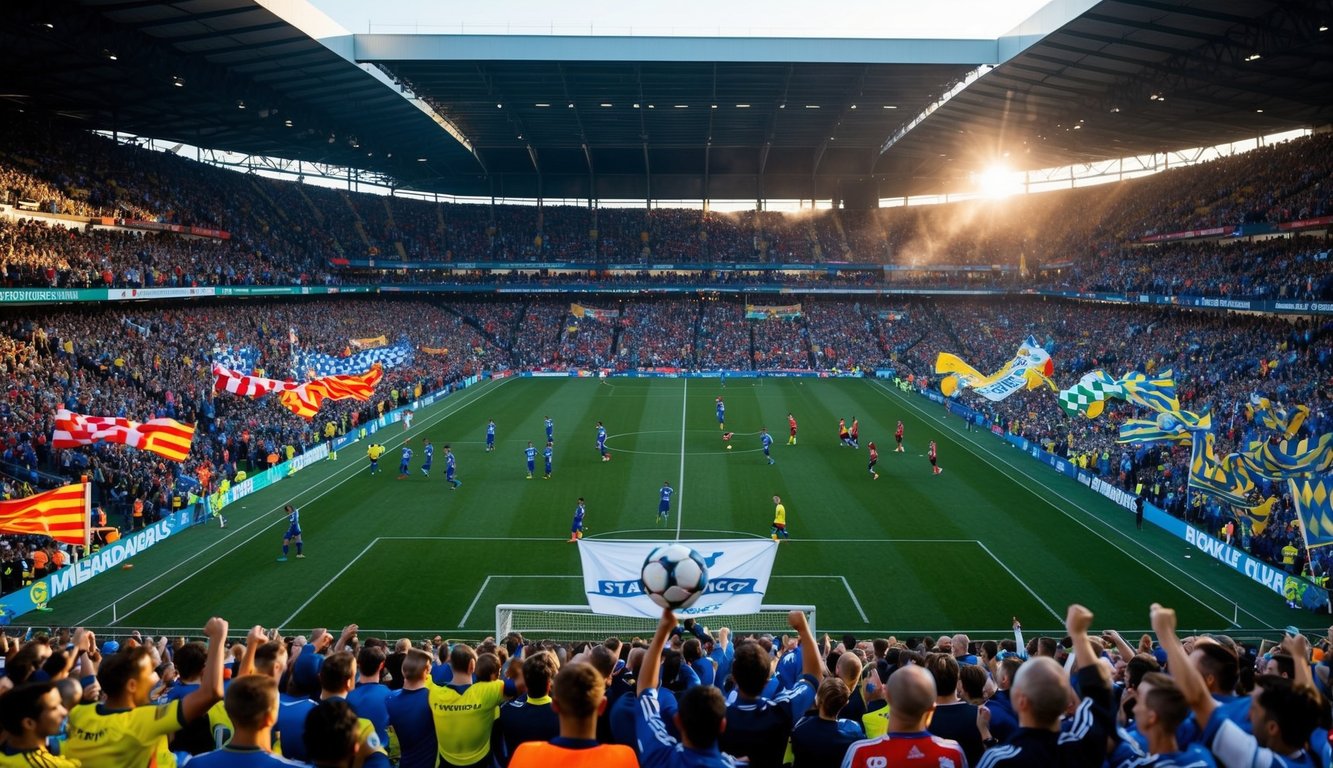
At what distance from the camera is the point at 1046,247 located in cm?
6894

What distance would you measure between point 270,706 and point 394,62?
141ft

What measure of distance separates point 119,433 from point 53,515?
435 cm

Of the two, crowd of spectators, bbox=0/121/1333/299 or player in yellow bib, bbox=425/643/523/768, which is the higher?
crowd of spectators, bbox=0/121/1333/299

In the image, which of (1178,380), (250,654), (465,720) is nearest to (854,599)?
(465,720)

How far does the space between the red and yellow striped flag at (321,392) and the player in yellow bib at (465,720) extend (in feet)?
81.0

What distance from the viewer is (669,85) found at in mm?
50031

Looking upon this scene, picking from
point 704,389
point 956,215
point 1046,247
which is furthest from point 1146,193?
point 704,389

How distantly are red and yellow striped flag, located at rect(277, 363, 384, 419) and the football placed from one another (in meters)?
25.4

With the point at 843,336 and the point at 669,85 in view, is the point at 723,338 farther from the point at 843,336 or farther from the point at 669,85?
the point at 669,85

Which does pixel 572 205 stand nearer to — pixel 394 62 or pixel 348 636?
pixel 394 62

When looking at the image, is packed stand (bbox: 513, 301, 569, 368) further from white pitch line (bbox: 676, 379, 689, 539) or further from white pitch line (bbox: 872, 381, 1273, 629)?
white pitch line (bbox: 872, 381, 1273, 629)

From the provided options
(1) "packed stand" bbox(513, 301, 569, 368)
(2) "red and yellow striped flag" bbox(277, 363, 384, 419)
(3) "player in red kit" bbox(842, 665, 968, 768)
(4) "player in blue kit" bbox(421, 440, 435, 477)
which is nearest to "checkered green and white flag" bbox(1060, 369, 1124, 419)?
(4) "player in blue kit" bbox(421, 440, 435, 477)

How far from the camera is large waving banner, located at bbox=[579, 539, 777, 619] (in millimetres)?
13586

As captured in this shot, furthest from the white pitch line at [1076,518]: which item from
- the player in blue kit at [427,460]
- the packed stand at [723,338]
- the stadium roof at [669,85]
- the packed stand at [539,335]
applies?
the packed stand at [539,335]
